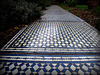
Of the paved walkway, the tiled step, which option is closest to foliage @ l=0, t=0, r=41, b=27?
the paved walkway

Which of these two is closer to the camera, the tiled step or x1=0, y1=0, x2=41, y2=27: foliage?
the tiled step

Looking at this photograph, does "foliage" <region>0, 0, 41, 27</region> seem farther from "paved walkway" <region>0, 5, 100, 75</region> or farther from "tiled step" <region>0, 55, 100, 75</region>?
"tiled step" <region>0, 55, 100, 75</region>

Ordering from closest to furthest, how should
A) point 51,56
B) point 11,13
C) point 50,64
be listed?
point 50,64
point 51,56
point 11,13

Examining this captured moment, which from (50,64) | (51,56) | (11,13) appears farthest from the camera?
(11,13)

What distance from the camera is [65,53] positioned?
2148mm

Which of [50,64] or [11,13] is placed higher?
[11,13]

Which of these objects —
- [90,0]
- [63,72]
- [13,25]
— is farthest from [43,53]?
[90,0]

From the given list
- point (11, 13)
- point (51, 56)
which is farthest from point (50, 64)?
point (11, 13)

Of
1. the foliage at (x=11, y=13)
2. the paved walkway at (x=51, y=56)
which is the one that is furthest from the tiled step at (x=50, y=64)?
the foliage at (x=11, y=13)

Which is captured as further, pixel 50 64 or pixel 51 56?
pixel 51 56

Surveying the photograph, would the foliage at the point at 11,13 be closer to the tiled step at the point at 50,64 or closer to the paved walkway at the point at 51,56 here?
the paved walkway at the point at 51,56

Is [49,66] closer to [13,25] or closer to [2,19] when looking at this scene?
[2,19]

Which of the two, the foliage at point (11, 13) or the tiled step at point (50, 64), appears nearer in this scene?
the tiled step at point (50, 64)

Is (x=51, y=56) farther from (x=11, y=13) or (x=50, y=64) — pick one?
(x=11, y=13)
